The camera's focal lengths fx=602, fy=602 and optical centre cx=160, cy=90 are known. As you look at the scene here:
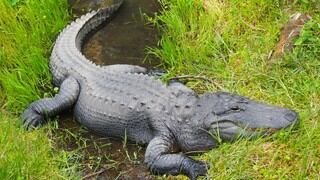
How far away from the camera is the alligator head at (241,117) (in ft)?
15.0

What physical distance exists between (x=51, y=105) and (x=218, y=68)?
1573 millimetres

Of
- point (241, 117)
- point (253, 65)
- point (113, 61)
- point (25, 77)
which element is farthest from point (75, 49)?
point (241, 117)

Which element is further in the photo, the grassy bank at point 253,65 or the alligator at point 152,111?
the alligator at point 152,111

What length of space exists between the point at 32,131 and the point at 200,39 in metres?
1.88

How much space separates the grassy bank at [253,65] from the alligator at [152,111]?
16cm

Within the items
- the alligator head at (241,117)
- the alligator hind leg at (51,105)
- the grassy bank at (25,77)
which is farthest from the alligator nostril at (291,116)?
the alligator hind leg at (51,105)

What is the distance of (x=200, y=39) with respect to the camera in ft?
19.6

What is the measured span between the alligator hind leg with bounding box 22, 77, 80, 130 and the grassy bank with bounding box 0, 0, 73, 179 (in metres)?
0.12

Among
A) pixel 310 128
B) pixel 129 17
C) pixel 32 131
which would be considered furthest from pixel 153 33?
pixel 310 128

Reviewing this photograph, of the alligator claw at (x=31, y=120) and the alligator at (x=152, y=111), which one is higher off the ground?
the alligator at (x=152, y=111)

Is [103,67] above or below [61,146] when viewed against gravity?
above

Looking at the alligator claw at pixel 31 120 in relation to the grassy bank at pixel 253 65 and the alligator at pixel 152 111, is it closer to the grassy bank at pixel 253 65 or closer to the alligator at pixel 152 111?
the alligator at pixel 152 111

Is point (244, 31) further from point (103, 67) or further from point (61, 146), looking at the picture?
point (61, 146)

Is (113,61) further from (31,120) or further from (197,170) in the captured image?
(197,170)
